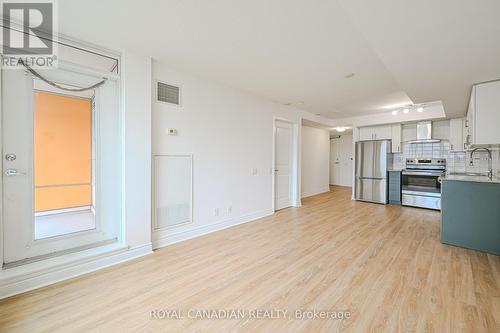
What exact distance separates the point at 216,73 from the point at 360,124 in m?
5.14

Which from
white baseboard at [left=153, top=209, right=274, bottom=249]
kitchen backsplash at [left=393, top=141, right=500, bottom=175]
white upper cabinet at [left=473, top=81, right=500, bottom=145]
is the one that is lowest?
white baseboard at [left=153, top=209, right=274, bottom=249]

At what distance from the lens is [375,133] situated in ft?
22.2

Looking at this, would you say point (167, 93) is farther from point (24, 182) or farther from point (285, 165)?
point (285, 165)

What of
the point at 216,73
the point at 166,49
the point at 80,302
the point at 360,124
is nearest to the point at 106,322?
the point at 80,302

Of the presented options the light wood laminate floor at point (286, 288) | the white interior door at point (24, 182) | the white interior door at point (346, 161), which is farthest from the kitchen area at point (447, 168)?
the white interior door at point (24, 182)

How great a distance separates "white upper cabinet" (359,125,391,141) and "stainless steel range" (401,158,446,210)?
Result: 96 cm

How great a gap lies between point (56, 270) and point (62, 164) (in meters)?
1.20

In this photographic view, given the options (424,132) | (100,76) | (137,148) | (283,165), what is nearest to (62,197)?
(137,148)

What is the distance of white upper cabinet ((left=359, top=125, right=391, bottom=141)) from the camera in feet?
21.4

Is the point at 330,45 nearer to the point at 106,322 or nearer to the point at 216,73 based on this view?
the point at 216,73

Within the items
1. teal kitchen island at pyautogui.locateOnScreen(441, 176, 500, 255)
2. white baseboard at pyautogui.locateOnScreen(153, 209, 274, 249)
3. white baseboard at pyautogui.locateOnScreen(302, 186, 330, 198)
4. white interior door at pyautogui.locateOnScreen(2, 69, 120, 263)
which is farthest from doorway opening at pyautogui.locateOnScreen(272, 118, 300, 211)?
white interior door at pyautogui.locateOnScreen(2, 69, 120, 263)

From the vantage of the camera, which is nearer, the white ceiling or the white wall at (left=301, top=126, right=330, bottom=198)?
the white ceiling

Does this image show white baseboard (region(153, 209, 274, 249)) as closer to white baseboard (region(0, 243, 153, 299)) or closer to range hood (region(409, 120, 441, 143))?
white baseboard (region(0, 243, 153, 299))

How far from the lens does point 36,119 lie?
2.40m
